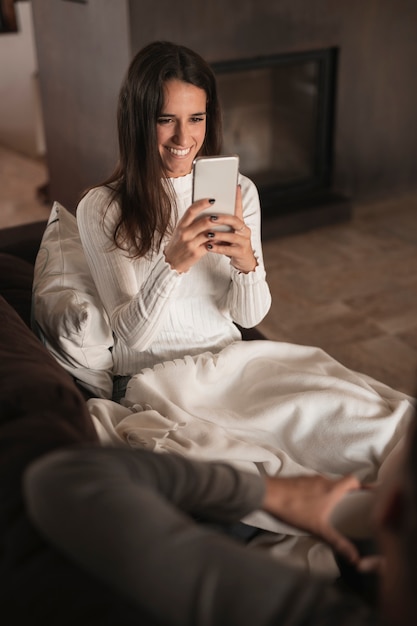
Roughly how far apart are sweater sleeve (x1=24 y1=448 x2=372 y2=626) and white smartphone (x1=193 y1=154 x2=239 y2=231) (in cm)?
70

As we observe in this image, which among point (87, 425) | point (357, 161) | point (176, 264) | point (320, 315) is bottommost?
point (320, 315)

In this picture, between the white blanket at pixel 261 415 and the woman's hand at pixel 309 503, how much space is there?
3.0 inches

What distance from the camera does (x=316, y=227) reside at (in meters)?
3.66

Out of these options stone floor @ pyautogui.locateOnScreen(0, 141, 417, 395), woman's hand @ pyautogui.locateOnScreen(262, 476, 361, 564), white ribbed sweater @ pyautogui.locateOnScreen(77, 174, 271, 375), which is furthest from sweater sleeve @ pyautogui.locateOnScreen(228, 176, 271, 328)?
stone floor @ pyautogui.locateOnScreen(0, 141, 417, 395)

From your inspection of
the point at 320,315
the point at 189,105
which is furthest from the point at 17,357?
the point at 320,315

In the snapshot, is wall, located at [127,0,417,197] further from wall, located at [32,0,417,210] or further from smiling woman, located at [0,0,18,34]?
smiling woman, located at [0,0,18,34]

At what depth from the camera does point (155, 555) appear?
688 millimetres

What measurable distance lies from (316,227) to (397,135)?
751 millimetres

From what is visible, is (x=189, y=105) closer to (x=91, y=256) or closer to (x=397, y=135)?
(x=91, y=256)

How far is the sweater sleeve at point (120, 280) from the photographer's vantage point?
1.45 meters

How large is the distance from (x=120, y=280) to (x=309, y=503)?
2.15ft

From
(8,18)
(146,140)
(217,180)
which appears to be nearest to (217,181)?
(217,180)

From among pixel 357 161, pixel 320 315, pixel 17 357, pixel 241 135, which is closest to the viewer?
pixel 17 357

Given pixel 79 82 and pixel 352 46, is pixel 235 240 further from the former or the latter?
pixel 352 46
